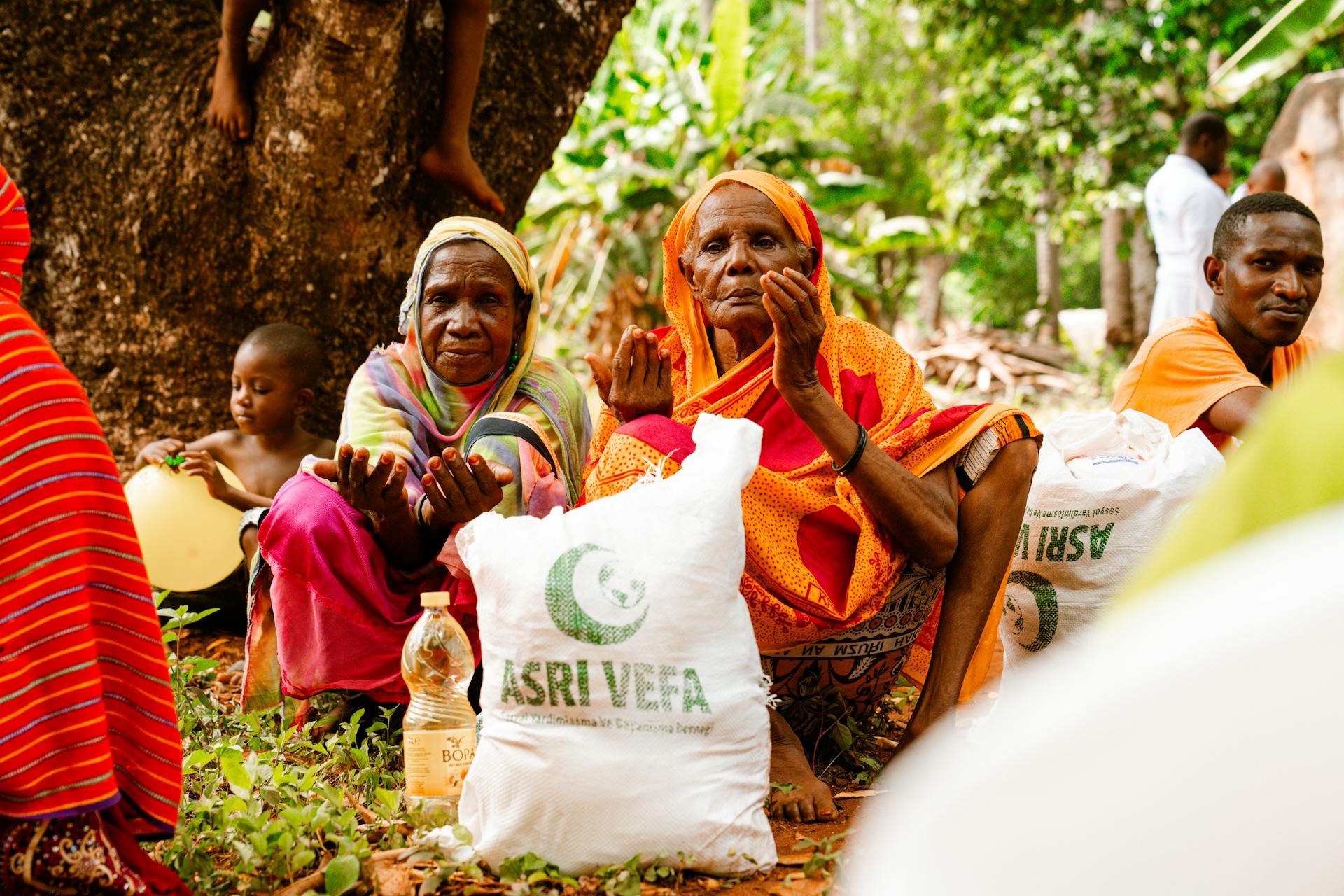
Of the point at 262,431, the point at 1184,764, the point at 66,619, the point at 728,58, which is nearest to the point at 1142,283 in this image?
the point at 728,58

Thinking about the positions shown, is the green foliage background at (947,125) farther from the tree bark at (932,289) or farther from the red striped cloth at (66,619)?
the red striped cloth at (66,619)

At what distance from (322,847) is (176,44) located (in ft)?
10.3

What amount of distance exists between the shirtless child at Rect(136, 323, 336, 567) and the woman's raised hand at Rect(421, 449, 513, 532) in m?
1.31

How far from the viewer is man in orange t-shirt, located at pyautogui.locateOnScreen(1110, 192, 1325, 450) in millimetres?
3500

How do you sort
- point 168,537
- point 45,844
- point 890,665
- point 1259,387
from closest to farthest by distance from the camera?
point 45,844 → point 890,665 → point 1259,387 → point 168,537

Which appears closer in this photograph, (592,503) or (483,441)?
(592,503)

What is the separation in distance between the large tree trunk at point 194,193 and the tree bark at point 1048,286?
12847 millimetres

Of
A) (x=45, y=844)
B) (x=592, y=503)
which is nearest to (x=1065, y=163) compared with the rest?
(x=592, y=503)

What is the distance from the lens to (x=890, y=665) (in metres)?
2.93

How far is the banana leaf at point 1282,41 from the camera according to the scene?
7.62m

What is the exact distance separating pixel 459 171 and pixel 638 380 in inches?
63.3

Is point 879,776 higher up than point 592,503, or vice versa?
point 592,503

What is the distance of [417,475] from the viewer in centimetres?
310

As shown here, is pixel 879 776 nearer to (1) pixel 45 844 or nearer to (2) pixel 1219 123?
(1) pixel 45 844
